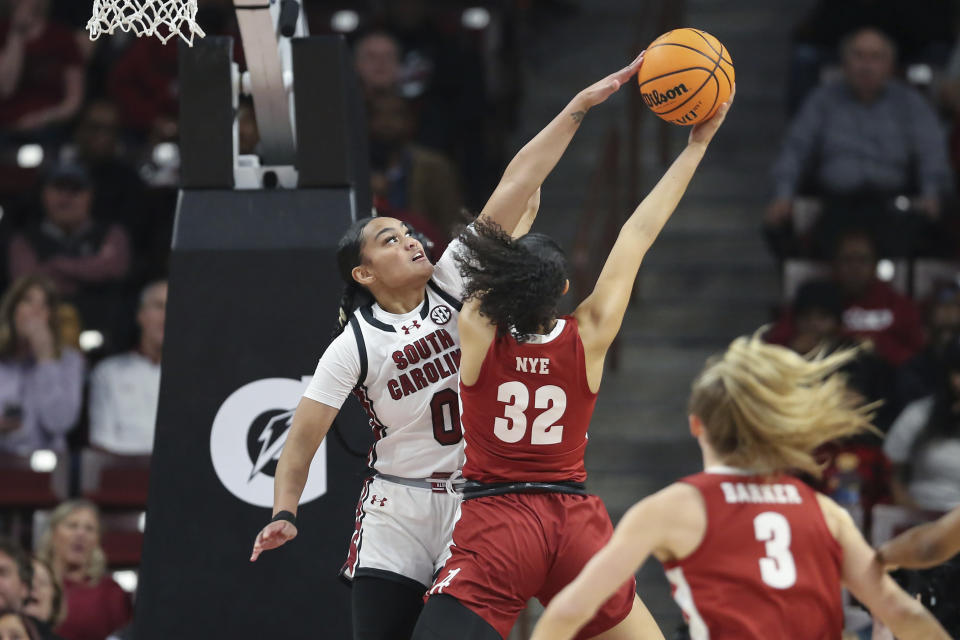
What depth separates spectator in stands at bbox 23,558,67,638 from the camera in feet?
20.6

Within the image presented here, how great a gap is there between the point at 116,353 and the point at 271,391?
3520 mm

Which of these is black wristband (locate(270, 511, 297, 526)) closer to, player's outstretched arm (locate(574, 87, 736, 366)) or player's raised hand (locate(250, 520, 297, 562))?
player's raised hand (locate(250, 520, 297, 562))

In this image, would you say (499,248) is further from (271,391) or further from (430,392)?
(271,391)

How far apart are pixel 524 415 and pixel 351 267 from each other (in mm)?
865

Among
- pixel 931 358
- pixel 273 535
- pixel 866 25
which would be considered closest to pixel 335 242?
pixel 273 535

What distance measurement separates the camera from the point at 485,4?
1114cm

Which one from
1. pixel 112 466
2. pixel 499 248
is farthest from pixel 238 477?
pixel 112 466

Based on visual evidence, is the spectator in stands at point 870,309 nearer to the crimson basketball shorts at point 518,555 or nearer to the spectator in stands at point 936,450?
the spectator in stands at point 936,450

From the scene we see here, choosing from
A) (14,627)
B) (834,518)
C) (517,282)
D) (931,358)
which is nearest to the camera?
(834,518)

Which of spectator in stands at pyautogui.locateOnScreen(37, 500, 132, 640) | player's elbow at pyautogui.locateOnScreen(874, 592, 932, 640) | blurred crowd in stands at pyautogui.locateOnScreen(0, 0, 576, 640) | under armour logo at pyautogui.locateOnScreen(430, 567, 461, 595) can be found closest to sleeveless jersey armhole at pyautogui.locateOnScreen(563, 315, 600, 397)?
under armour logo at pyautogui.locateOnScreen(430, 567, 461, 595)

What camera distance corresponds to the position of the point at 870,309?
26.8ft

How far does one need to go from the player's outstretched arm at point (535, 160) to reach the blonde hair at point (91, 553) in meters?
3.39

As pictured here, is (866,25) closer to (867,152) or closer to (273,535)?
(867,152)

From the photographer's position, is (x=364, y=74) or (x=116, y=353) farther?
(x=364, y=74)
